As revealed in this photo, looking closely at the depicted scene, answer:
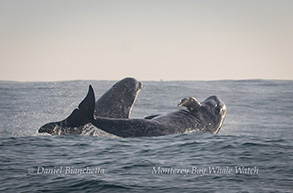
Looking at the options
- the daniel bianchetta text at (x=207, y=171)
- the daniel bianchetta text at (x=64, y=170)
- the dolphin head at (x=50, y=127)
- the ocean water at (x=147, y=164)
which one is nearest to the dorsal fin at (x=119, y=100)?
the ocean water at (x=147, y=164)

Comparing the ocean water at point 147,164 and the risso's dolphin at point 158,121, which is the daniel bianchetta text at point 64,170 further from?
the risso's dolphin at point 158,121

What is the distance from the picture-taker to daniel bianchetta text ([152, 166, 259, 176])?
11.8 m

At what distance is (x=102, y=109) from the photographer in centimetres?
1759

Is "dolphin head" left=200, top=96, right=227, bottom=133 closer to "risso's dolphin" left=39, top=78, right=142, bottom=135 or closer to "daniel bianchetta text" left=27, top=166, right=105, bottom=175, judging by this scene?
"risso's dolphin" left=39, top=78, right=142, bottom=135

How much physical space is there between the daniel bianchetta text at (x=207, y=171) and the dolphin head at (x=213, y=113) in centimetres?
623

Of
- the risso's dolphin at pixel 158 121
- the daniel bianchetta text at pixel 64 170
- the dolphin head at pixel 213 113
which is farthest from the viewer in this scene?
the dolphin head at pixel 213 113

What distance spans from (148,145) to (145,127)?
1431 millimetres

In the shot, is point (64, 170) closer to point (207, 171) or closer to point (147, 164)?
point (147, 164)

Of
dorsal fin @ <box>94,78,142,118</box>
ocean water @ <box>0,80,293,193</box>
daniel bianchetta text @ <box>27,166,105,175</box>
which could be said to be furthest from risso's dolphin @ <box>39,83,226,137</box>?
daniel bianchetta text @ <box>27,166,105,175</box>

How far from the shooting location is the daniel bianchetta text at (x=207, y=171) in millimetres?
11820

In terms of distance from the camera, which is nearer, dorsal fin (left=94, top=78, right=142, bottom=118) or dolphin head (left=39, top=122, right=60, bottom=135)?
dolphin head (left=39, top=122, right=60, bottom=135)

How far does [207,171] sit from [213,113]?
7.33 m

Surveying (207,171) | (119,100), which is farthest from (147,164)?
(119,100)

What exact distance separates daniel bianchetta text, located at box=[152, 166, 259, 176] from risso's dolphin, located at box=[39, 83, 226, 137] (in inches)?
147
